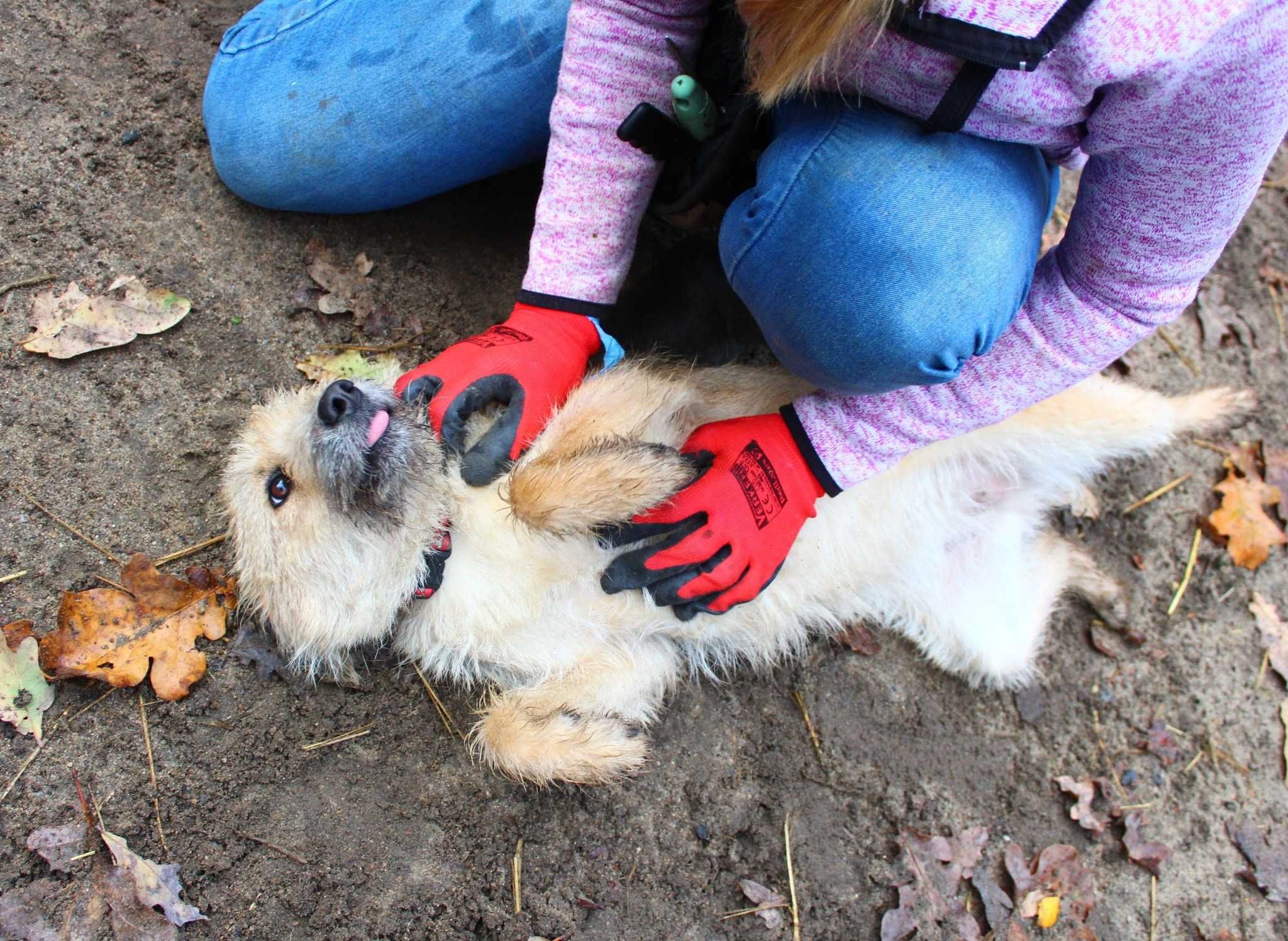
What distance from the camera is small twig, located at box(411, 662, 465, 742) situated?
103 inches

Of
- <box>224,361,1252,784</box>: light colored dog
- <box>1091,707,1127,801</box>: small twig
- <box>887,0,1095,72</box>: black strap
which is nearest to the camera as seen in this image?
<box>887,0,1095,72</box>: black strap

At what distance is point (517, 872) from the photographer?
8.09 feet

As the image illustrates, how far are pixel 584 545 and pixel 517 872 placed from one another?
1.00 meters

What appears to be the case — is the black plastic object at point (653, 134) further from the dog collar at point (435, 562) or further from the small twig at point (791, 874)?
the small twig at point (791, 874)

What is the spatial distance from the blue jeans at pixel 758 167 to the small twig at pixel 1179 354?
5.17 ft

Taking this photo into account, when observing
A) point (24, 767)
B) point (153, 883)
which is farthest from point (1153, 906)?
point (24, 767)

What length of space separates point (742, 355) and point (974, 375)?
0.96 meters

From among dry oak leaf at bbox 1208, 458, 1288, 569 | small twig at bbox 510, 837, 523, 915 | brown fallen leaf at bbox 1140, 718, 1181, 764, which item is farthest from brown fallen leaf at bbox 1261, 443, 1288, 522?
small twig at bbox 510, 837, 523, 915

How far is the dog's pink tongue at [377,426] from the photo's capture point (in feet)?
7.58

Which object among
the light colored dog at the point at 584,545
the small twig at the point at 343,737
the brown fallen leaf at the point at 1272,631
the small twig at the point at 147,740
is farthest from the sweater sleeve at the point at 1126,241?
the small twig at the point at 147,740

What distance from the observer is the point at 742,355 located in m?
3.07

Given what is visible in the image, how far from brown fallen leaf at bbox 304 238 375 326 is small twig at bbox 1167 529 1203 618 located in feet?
10.7

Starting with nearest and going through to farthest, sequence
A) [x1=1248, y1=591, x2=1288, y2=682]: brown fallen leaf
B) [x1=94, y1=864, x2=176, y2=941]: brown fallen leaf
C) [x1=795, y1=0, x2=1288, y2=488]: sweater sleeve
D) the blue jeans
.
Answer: [x1=795, y1=0, x2=1288, y2=488]: sweater sleeve < the blue jeans < [x1=94, y1=864, x2=176, y2=941]: brown fallen leaf < [x1=1248, y1=591, x2=1288, y2=682]: brown fallen leaf

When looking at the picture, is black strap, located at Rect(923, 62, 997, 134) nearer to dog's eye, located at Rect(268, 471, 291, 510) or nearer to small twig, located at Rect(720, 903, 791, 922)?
dog's eye, located at Rect(268, 471, 291, 510)
